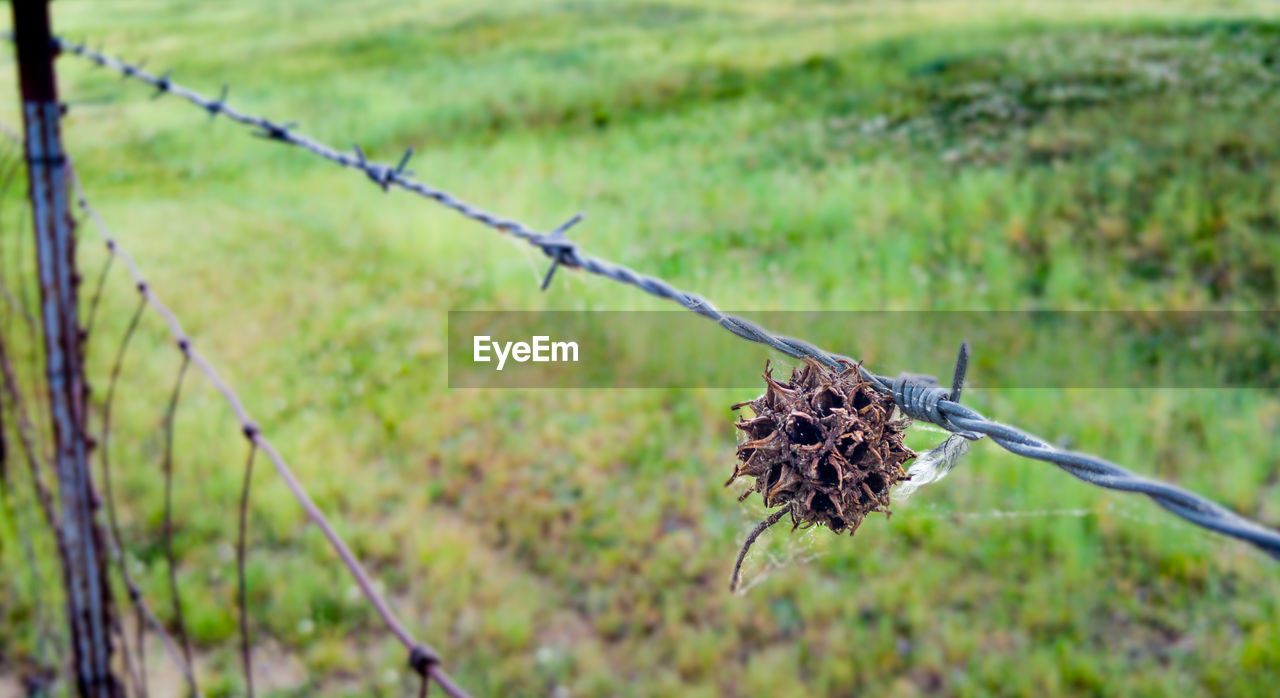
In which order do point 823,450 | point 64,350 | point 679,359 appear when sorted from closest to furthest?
point 823,450 → point 64,350 → point 679,359

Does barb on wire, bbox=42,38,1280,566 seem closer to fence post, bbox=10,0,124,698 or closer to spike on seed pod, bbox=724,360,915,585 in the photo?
spike on seed pod, bbox=724,360,915,585

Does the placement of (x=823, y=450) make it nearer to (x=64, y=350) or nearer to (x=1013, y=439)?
(x=1013, y=439)

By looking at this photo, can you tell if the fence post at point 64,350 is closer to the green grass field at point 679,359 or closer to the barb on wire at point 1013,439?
the green grass field at point 679,359

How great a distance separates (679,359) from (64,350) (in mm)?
3395

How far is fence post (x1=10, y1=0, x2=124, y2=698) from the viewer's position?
2174 millimetres

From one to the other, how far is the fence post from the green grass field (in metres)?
1.09

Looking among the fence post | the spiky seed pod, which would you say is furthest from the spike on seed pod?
the fence post

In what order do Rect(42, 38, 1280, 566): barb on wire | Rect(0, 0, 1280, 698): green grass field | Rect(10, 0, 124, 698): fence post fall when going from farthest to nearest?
Rect(0, 0, 1280, 698): green grass field < Rect(10, 0, 124, 698): fence post < Rect(42, 38, 1280, 566): barb on wire

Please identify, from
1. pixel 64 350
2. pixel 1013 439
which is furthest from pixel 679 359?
pixel 1013 439

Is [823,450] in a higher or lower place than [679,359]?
higher

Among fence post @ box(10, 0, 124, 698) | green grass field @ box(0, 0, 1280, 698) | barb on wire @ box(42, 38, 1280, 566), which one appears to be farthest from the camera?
green grass field @ box(0, 0, 1280, 698)

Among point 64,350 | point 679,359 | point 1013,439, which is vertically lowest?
point 679,359

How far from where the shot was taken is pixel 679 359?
5.24 metres

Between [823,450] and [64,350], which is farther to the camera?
[64,350]
